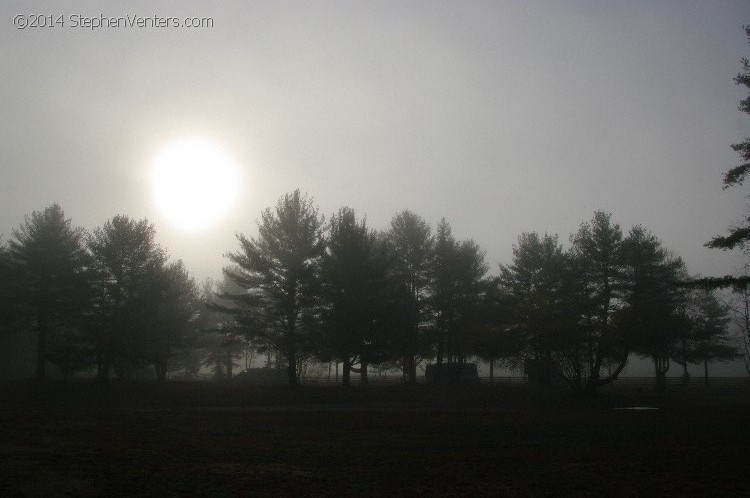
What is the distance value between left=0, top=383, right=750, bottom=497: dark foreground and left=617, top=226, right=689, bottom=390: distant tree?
6491 millimetres

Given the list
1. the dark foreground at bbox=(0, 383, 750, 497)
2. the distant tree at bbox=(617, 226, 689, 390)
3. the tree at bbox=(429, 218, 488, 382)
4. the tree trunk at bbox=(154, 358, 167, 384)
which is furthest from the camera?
the tree at bbox=(429, 218, 488, 382)

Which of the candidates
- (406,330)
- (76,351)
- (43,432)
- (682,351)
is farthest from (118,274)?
(682,351)

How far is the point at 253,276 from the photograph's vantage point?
3478 centimetres

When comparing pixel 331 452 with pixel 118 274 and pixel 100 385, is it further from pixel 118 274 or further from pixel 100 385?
pixel 118 274

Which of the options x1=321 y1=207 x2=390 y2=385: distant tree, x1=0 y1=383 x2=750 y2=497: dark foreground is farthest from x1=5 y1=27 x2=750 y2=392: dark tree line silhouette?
x1=0 y1=383 x2=750 y2=497: dark foreground

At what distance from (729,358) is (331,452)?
48.6 metres

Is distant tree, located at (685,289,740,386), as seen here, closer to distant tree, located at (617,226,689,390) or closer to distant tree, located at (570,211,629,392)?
distant tree, located at (617,226,689,390)

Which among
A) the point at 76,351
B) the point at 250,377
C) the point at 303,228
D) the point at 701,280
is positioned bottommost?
the point at 250,377

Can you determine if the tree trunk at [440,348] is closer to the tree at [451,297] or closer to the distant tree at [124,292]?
the tree at [451,297]

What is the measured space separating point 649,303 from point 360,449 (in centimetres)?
2566

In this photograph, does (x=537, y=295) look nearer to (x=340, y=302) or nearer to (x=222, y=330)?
(x=340, y=302)

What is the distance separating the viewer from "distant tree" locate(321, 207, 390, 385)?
1328 inches

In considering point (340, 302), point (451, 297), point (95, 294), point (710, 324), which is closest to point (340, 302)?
point (340, 302)

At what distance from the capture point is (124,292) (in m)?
36.8
